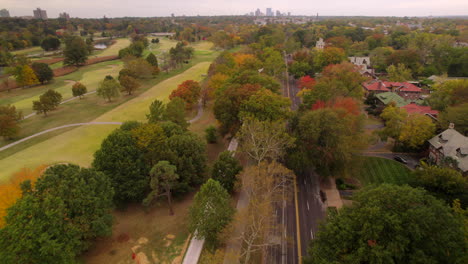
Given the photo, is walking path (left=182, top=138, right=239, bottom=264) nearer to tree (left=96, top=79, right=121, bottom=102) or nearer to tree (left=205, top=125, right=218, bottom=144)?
tree (left=205, top=125, right=218, bottom=144)

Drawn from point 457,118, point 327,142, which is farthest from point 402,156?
point 327,142

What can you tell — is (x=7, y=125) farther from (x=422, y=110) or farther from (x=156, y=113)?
(x=422, y=110)

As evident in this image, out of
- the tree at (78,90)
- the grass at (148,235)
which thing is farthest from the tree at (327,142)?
the tree at (78,90)

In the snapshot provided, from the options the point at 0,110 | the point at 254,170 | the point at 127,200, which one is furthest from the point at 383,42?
the point at 0,110

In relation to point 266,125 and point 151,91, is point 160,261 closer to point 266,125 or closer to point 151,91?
point 266,125

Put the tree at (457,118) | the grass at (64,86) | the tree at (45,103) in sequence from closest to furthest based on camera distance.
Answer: the tree at (457,118) → the tree at (45,103) → the grass at (64,86)

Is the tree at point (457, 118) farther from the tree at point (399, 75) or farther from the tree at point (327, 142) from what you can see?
the tree at point (399, 75)
